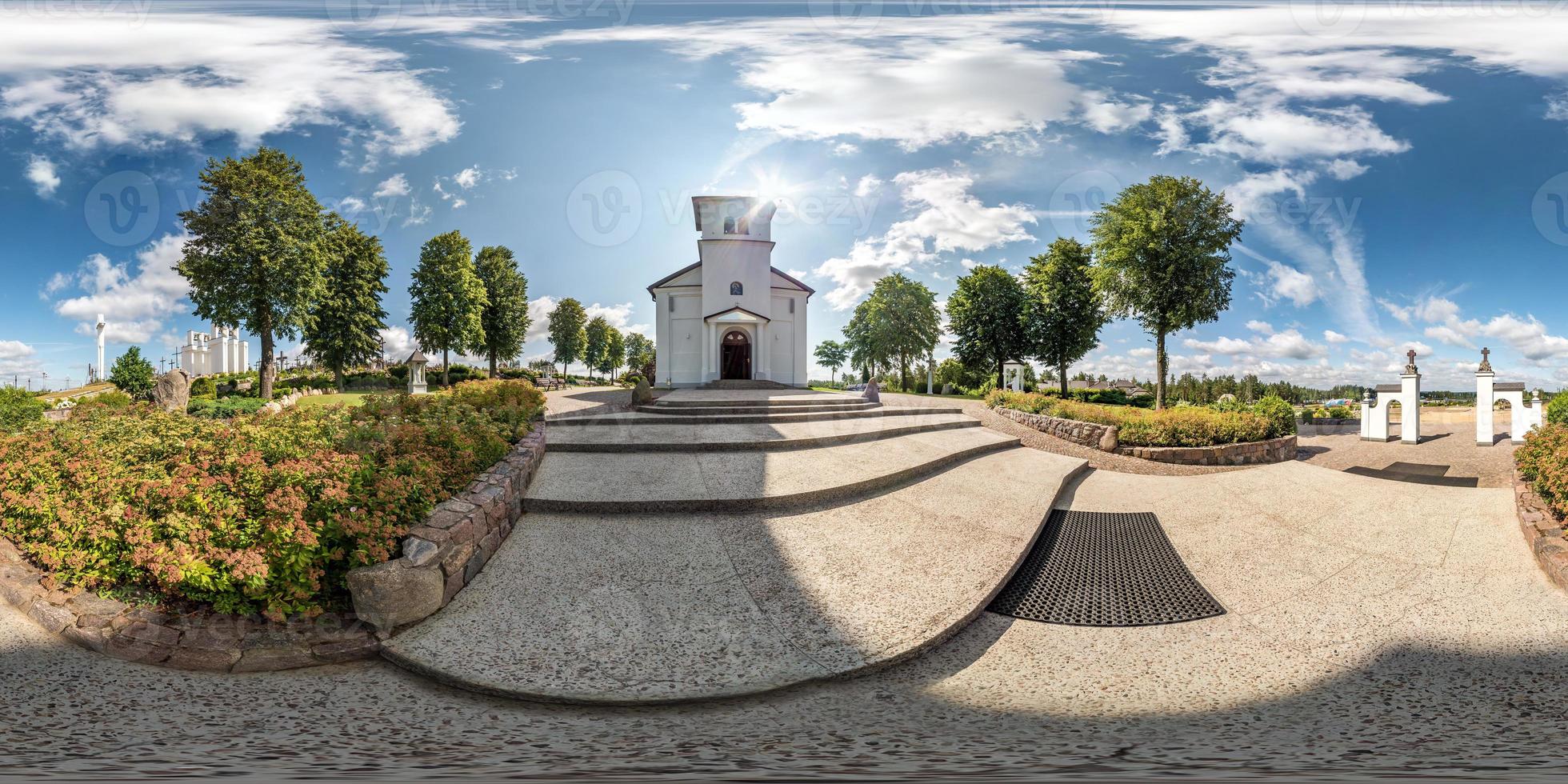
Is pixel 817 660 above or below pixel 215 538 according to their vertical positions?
below

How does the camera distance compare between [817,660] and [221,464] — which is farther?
[221,464]

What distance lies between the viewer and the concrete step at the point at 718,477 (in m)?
6.21

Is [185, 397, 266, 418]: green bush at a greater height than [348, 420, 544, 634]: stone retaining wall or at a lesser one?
greater

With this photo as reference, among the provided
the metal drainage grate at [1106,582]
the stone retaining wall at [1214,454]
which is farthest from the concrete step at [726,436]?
the stone retaining wall at [1214,454]

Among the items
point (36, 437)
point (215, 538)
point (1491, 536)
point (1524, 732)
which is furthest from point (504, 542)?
point (1491, 536)

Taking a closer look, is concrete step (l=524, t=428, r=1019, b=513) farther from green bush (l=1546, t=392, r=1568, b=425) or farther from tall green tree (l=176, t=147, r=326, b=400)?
tall green tree (l=176, t=147, r=326, b=400)

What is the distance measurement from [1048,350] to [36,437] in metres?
32.5

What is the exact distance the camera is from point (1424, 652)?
4.20 m

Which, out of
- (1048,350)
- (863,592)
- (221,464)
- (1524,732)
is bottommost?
(1524,732)

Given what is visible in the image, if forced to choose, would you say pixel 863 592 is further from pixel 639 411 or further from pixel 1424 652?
pixel 639 411

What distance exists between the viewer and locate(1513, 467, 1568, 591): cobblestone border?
5094mm

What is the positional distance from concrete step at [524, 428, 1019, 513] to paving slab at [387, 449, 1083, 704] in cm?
16

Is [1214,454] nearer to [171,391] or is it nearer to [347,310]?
[171,391]

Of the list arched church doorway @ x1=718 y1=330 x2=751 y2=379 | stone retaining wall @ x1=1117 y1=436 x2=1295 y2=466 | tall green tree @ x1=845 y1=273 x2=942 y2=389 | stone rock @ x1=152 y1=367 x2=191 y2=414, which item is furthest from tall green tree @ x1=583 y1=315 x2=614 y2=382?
stone retaining wall @ x1=1117 y1=436 x2=1295 y2=466
